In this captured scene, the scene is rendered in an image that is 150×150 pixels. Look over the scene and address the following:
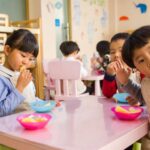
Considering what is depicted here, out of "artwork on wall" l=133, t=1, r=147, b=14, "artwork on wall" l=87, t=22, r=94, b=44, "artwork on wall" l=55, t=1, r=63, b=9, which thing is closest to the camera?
"artwork on wall" l=55, t=1, r=63, b=9

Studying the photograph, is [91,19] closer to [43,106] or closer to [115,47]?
[115,47]

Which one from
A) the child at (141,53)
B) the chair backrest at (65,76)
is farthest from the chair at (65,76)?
the child at (141,53)

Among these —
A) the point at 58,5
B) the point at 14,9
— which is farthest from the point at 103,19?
the point at 14,9

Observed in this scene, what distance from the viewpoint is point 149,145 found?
0.77m

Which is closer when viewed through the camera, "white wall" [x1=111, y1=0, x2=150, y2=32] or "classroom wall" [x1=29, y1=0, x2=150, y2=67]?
"classroom wall" [x1=29, y1=0, x2=150, y2=67]

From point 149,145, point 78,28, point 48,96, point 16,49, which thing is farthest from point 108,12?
point 149,145

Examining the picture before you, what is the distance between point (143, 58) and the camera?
2.55ft

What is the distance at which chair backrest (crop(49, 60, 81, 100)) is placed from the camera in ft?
6.42

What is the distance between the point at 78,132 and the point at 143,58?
0.32 metres

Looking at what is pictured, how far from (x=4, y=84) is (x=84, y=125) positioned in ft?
1.50

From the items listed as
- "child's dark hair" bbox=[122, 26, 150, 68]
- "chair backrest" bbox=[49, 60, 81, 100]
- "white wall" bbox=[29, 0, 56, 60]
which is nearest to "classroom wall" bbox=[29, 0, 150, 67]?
"white wall" bbox=[29, 0, 56, 60]

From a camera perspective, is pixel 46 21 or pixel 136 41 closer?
pixel 136 41

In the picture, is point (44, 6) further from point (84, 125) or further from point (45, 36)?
point (84, 125)

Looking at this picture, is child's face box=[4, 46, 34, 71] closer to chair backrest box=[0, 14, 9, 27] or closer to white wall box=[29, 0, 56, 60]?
chair backrest box=[0, 14, 9, 27]
